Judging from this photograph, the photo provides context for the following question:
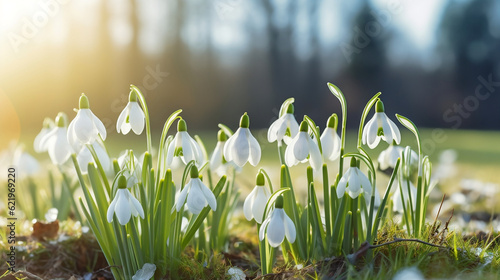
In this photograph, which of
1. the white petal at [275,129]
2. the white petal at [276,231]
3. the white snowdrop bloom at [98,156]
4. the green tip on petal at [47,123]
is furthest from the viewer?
the green tip on petal at [47,123]

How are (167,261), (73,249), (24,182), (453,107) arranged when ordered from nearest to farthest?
(167,261) < (73,249) < (24,182) < (453,107)

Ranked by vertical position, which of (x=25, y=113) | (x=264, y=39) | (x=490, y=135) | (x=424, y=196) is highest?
(x=264, y=39)

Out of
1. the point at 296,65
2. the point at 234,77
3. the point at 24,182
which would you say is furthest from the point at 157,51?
the point at 24,182

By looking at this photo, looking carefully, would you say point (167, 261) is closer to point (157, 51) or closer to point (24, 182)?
point (24, 182)

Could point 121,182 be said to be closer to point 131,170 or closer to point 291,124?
point 131,170

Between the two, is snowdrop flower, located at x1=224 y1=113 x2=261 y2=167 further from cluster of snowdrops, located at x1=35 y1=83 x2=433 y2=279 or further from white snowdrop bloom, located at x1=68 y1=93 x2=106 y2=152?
white snowdrop bloom, located at x1=68 y1=93 x2=106 y2=152

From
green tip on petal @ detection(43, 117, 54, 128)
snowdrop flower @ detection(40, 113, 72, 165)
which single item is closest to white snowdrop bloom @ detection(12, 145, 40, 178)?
green tip on petal @ detection(43, 117, 54, 128)

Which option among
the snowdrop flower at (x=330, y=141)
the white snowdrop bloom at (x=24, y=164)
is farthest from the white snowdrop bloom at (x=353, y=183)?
the white snowdrop bloom at (x=24, y=164)

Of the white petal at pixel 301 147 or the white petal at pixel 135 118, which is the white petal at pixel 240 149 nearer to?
the white petal at pixel 301 147
